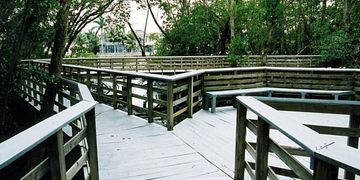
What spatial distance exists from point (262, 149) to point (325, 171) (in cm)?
87

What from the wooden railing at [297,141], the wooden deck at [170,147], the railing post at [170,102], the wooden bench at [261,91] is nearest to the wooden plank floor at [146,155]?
the wooden deck at [170,147]

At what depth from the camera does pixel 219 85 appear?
7.16m

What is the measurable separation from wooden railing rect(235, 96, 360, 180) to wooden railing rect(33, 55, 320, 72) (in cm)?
1271

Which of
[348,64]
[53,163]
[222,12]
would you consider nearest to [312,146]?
[53,163]

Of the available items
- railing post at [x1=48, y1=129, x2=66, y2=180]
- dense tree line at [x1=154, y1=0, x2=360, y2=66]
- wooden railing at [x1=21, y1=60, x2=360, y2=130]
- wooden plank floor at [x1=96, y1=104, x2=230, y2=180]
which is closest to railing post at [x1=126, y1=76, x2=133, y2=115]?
wooden railing at [x1=21, y1=60, x2=360, y2=130]

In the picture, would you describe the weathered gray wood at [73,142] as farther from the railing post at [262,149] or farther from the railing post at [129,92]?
the railing post at [129,92]

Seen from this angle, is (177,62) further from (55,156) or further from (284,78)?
(55,156)

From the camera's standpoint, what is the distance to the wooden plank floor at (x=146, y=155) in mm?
3309

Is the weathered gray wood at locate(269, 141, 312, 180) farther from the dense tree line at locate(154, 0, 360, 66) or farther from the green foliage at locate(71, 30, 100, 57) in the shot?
the green foliage at locate(71, 30, 100, 57)

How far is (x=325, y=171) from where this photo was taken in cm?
132

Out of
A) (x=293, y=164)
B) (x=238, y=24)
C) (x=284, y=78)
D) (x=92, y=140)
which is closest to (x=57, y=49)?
(x=92, y=140)

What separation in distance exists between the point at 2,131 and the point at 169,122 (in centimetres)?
407

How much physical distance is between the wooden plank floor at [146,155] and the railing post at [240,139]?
322 mm

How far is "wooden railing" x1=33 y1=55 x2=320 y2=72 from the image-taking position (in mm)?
15242
